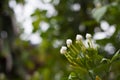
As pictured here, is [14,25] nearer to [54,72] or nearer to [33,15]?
[54,72]

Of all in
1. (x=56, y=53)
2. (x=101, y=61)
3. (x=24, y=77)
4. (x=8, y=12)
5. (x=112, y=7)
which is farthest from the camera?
(x=24, y=77)

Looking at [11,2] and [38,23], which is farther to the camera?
[11,2]

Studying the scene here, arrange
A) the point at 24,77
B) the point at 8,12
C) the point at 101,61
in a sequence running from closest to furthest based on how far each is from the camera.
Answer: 1. the point at 101,61
2. the point at 8,12
3. the point at 24,77

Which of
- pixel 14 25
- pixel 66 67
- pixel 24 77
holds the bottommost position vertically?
pixel 66 67

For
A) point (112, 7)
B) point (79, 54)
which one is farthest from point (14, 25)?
point (79, 54)

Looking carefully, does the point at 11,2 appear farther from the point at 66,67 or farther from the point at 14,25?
the point at 66,67

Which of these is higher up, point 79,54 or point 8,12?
point 8,12
